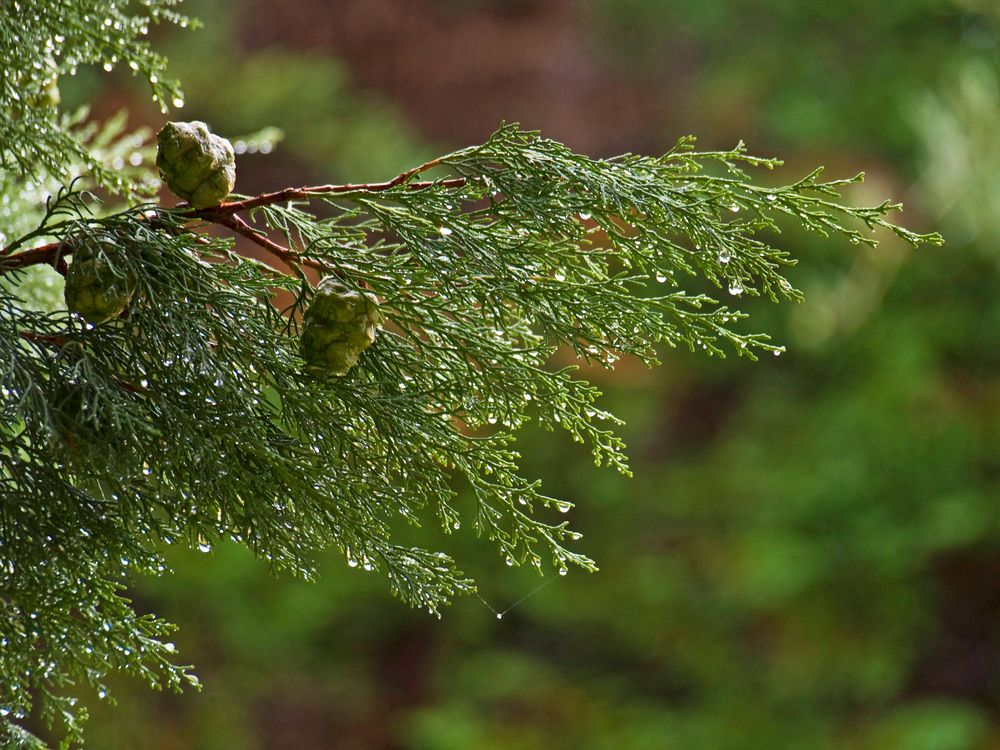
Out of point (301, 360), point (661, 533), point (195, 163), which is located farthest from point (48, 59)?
point (661, 533)

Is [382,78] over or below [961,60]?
below

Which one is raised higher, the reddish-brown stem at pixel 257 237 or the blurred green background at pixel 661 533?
the blurred green background at pixel 661 533

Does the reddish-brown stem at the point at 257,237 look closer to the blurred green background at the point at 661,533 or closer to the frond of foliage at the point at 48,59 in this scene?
the frond of foliage at the point at 48,59

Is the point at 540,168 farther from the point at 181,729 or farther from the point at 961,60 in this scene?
the point at 961,60

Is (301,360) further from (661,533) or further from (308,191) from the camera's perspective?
(661,533)

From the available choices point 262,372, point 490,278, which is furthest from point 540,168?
point 262,372

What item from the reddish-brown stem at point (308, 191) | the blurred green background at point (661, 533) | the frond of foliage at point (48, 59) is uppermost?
the blurred green background at point (661, 533)

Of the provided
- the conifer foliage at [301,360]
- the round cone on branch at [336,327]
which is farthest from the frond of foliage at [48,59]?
the round cone on branch at [336,327]
